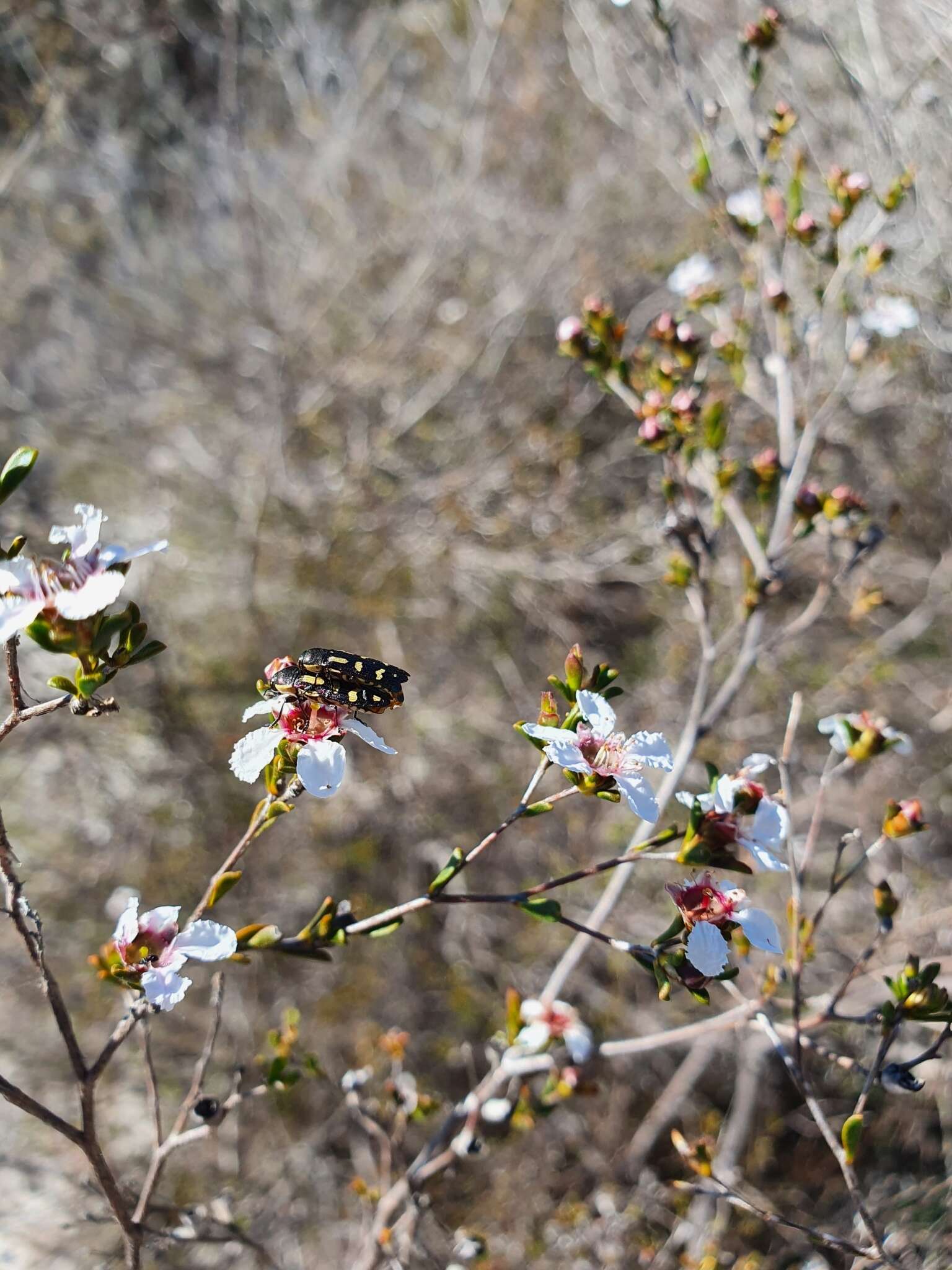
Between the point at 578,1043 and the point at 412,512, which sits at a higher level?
the point at 578,1043

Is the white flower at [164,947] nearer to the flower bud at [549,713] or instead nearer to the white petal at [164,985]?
the white petal at [164,985]

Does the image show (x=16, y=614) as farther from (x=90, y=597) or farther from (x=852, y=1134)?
(x=852, y=1134)

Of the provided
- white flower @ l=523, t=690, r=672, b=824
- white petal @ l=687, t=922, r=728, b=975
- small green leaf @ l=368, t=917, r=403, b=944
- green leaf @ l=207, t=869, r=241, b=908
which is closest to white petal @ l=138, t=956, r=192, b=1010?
green leaf @ l=207, t=869, r=241, b=908

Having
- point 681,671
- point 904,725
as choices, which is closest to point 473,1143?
point 681,671

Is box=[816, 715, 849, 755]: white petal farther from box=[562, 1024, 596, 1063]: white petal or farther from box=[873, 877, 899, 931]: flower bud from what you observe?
box=[562, 1024, 596, 1063]: white petal

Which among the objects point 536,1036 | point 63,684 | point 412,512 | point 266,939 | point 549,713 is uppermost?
point 549,713

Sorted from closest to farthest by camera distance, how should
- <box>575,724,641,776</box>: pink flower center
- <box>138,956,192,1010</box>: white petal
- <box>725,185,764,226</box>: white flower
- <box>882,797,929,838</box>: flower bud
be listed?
1. <box>138,956,192,1010</box>: white petal
2. <box>575,724,641,776</box>: pink flower center
3. <box>882,797,929,838</box>: flower bud
4. <box>725,185,764,226</box>: white flower

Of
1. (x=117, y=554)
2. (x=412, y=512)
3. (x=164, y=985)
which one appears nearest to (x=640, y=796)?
(x=164, y=985)
